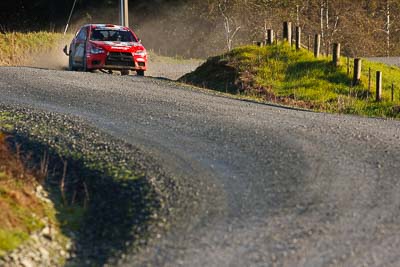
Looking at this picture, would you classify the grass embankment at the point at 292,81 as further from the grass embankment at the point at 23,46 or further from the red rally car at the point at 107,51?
the grass embankment at the point at 23,46

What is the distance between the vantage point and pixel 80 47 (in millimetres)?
28984

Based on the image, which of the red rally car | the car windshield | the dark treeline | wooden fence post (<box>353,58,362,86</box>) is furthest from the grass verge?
the dark treeline

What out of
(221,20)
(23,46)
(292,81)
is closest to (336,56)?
(292,81)

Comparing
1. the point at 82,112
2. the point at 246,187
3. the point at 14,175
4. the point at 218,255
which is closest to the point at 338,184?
the point at 246,187

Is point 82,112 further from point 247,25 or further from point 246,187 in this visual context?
point 247,25

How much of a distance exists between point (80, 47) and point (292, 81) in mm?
7269

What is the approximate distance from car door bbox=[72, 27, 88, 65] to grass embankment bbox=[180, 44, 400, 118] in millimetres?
3518

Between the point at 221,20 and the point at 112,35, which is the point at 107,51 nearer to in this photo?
the point at 112,35

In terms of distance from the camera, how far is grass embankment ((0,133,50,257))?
8.96 metres

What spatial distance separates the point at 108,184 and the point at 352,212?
9.19 feet

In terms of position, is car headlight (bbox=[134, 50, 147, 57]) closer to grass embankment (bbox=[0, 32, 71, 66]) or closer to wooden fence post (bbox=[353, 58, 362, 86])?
grass embankment (bbox=[0, 32, 71, 66])

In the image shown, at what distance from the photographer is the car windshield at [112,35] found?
28.7 metres

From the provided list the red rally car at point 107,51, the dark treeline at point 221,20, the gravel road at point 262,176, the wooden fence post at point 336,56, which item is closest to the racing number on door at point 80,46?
the red rally car at point 107,51

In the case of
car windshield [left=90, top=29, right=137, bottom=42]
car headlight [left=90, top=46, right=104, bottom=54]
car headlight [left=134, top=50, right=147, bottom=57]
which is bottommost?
car headlight [left=134, top=50, right=147, bottom=57]
